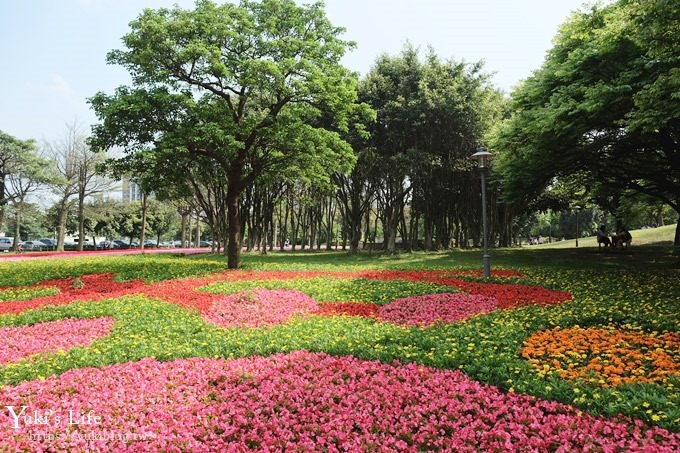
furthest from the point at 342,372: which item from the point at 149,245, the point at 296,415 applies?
the point at 149,245

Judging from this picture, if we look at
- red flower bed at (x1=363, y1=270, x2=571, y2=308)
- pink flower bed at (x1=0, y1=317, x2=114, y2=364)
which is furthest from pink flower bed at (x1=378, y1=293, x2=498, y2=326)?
pink flower bed at (x1=0, y1=317, x2=114, y2=364)

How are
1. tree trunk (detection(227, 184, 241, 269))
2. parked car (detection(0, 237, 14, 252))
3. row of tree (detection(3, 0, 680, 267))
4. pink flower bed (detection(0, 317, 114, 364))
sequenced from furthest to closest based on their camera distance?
parked car (detection(0, 237, 14, 252)) → tree trunk (detection(227, 184, 241, 269)) → row of tree (detection(3, 0, 680, 267)) → pink flower bed (detection(0, 317, 114, 364))

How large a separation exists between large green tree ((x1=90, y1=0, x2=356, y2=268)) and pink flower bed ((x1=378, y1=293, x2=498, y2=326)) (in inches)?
356

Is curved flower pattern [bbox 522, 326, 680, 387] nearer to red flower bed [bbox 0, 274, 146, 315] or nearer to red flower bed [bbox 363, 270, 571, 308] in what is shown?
red flower bed [bbox 363, 270, 571, 308]

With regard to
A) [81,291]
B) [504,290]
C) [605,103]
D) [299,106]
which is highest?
[299,106]

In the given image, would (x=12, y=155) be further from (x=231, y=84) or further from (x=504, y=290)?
(x=504, y=290)

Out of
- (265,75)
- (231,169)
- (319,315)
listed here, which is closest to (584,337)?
(319,315)

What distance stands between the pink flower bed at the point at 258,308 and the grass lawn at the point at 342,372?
7 centimetres

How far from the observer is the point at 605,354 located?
6105 mm

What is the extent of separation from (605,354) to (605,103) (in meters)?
10.2

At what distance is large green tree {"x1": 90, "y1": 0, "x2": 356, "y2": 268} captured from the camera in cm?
1652

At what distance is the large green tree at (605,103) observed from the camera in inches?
405

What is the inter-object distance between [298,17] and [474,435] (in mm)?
18245

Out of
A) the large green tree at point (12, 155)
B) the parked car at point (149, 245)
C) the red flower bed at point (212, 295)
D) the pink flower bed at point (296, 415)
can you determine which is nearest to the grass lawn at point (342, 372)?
the pink flower bed at point (296, 415)
